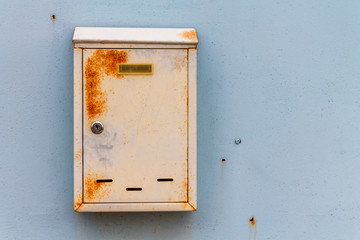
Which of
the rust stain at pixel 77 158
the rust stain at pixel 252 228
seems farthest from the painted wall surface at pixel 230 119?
the rust stain at pixel 77 158

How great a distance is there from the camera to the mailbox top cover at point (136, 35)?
44.4 inches

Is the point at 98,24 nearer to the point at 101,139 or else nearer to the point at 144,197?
the point at 101,139

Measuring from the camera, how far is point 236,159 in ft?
4.18

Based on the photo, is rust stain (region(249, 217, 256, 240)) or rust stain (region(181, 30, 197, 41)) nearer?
rust stain (region(181, 30, 197, 41))

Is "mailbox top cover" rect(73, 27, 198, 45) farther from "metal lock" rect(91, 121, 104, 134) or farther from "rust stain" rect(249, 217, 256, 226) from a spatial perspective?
"rust stain" rect(249, 217, 256, 226)

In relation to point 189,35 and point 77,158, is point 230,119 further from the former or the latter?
point 77,158

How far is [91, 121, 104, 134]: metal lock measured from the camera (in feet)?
3.70

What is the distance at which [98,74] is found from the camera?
113 centimetres

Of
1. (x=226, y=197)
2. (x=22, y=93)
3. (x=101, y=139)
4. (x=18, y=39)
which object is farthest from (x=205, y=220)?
(x=18, y=39)

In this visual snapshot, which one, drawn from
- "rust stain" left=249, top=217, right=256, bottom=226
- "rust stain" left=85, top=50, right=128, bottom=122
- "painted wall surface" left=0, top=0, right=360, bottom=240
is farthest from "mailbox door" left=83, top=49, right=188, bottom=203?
"rust stain" left=249, top=217, right=256, bottom=226

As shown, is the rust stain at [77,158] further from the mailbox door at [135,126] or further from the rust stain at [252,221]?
the rust stain at [252,221]

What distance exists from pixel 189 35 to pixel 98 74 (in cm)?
34

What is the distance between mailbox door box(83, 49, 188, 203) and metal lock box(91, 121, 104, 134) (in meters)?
0.01

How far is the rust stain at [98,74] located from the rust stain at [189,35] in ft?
0.70
